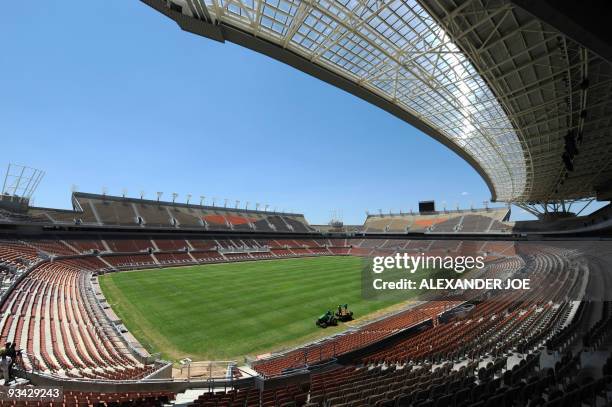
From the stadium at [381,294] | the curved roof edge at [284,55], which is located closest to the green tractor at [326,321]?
the stadium at [381,294]

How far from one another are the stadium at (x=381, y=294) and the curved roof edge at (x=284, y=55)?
0.27ft

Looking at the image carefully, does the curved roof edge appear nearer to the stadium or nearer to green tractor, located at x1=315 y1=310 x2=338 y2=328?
the stadium

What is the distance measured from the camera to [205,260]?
51.2 metres

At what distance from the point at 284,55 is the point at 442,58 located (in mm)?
9550

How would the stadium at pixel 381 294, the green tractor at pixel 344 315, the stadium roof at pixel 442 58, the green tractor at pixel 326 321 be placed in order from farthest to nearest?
the green tractor at pixel 344 315 → the green tractor at pixel 326 321 → the stadium roof at pixel 442 58 → the stadium at pixel 381 294

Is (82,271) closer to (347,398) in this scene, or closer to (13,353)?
(13,353)

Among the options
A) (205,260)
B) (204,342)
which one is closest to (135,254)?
(205,260)

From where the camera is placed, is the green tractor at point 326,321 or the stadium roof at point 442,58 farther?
the green tractor at point 326,321

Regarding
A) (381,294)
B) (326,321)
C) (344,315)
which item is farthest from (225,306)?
(381,294)

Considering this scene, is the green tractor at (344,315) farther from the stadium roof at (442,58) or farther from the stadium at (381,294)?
the stadium roof at (442,58)

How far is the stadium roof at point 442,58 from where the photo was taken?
1392cm

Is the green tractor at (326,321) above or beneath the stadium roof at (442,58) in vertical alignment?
beneath

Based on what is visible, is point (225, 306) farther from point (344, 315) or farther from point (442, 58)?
point (442, 58)

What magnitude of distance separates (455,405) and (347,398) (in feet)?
8.78
